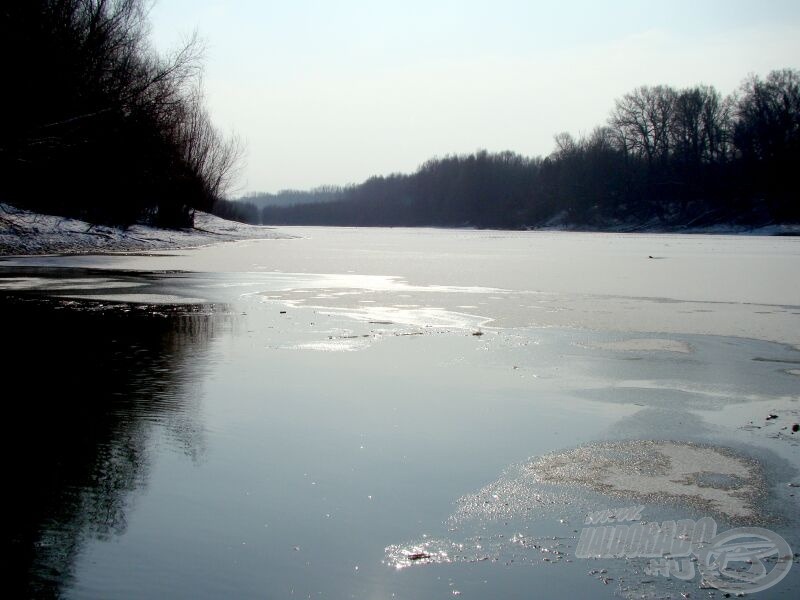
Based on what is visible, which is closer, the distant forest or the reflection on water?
the reflection on water

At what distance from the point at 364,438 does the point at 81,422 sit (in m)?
1.61

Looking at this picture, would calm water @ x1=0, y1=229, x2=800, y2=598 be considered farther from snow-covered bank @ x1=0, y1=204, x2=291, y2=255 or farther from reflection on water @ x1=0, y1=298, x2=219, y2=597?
snow-covered bank @ x1=0, y1=204, x2=291, y2=255

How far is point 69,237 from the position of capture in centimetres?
2588

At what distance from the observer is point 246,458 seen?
12.8 ft

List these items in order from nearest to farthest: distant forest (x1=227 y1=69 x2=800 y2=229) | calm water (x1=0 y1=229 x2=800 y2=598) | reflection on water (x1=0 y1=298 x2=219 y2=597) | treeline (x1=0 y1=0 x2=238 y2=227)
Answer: calm water (x1=0 y1=229 x2=800 y2=598) → reflection on water (x1=0 y1=298 x2=219 y2=597) → treeline (x1=0 y1=0 x2=238 y2=227) → distant forest (x1=227 y1=69 x2=800 y2=229)

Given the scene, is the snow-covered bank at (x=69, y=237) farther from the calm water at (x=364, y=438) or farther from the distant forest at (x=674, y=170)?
the distant forest at (x=674, y=170)

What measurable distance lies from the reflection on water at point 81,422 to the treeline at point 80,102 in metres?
9.27

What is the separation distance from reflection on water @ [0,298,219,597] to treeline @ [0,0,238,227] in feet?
30.4

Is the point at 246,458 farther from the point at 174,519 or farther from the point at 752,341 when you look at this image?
the point at 752,341

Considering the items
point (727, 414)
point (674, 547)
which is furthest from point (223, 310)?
point (674, 547)

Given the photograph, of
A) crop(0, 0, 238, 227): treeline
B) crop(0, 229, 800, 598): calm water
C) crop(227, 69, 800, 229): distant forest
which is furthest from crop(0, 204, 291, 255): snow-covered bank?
crop(227, 69, 800, 229): distant forest

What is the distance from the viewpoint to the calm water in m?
2.69

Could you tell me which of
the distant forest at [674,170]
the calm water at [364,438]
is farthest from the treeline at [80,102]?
the distant forest at [674,170]

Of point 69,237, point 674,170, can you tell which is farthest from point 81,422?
point 674,170
